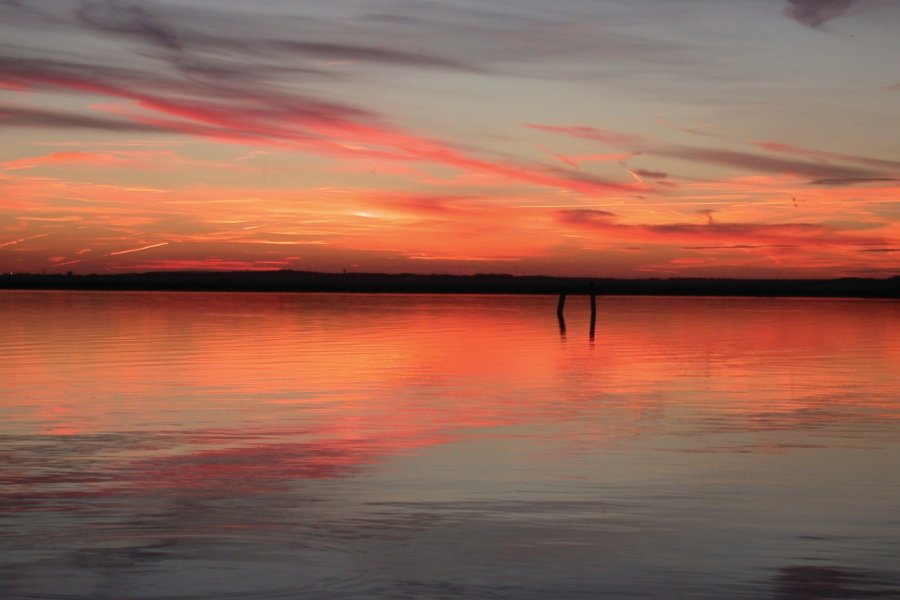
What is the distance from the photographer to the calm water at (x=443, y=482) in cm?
952

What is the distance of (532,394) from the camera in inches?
982

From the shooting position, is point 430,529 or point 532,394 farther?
point 532,394

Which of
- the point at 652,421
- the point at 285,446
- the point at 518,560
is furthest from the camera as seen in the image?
the point at 652,421

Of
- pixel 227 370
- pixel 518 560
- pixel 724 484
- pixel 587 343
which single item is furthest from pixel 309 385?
pixel 587 343

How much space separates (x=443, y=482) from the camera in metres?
14.0

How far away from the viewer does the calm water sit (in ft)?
31.2

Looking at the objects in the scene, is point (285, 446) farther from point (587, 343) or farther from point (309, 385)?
point (587, 343)

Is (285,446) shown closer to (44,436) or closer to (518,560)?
(44,436)

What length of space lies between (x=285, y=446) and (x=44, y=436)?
4.04 m

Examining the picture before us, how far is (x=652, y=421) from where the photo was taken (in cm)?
2034

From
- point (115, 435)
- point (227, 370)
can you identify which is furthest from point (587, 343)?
point (115, 435)

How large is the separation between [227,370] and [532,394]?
30.4 feet

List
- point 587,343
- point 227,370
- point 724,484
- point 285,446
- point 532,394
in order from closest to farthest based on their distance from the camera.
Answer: point 724,484, point 285,446, point 532,394, point 227,370, point 587,343

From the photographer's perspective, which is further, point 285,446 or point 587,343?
point 587,343
